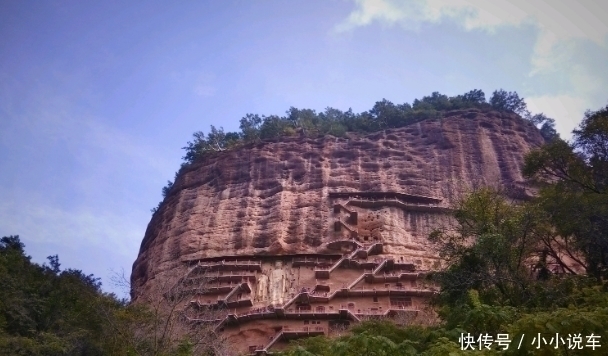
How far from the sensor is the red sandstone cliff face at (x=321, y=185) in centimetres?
2803

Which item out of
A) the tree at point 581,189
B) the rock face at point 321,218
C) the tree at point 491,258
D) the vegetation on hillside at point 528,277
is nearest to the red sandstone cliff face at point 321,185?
the rock face at point 321,218

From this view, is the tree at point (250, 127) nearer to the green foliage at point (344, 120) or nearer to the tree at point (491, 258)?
the green foliage at point (344, 120)

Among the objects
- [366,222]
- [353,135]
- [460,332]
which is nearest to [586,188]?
[460,332]

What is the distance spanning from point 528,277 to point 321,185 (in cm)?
1828

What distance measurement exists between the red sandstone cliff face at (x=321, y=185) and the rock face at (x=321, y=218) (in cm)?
7

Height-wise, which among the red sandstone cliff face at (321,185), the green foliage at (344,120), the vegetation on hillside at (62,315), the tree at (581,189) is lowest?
the vegetation on hillside at (62,315)

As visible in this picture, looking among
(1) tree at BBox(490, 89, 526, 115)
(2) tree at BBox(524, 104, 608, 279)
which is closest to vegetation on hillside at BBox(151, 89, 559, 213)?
(1) tree at BBox(490, 89, 526, 115)

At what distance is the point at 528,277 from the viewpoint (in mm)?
13234

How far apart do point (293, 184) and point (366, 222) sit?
4.81 meters

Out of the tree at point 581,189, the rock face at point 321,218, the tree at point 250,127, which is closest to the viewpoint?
the tree at point 581,189

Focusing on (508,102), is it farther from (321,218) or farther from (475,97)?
(321,218)

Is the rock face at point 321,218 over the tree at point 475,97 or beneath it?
beneath

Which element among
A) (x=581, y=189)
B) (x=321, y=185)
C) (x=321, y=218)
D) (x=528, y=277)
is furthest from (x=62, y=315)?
(x=581, y=189)

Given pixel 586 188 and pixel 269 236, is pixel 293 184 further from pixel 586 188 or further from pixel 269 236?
pixel 586 188
